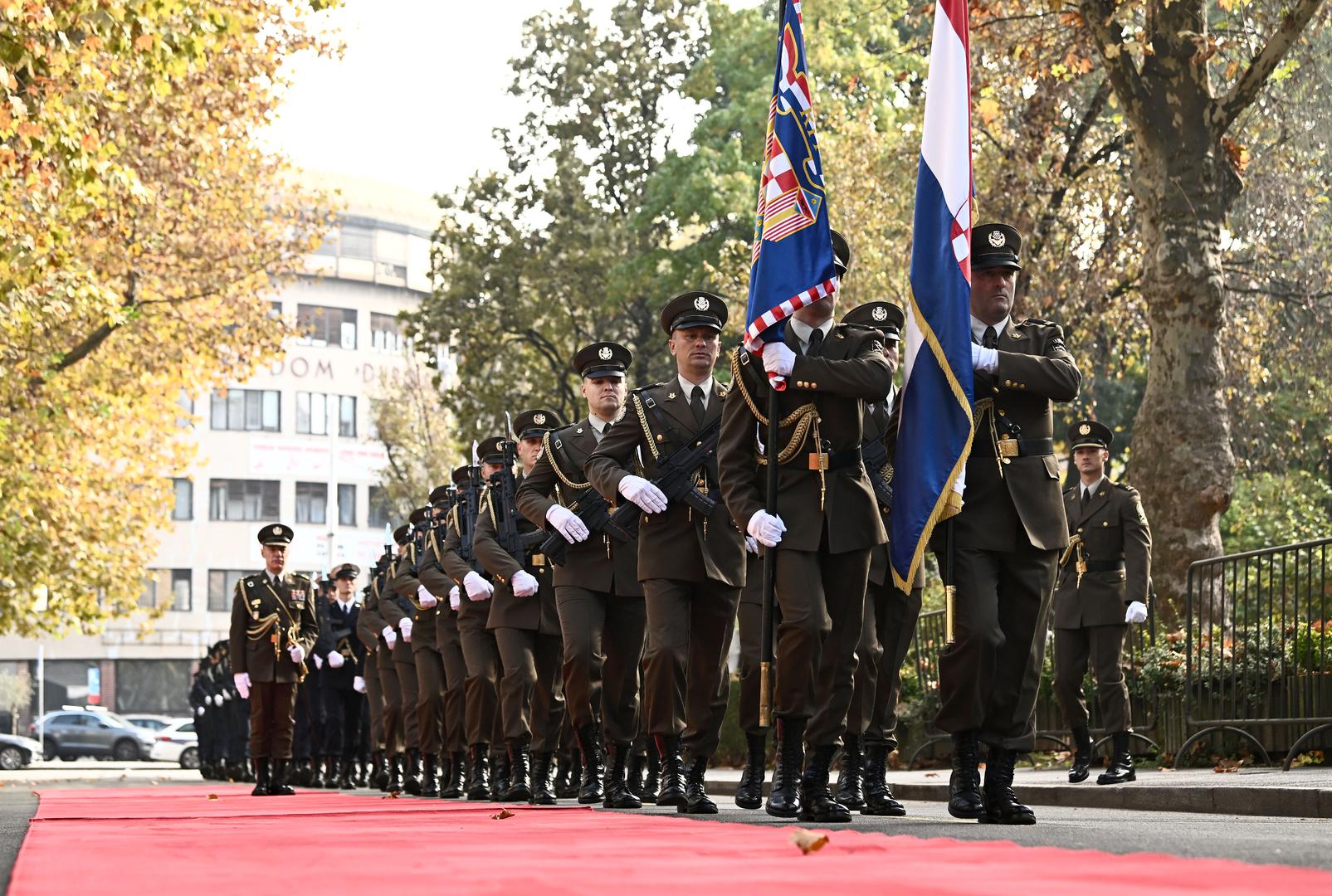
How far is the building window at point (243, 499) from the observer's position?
80812 millimetres

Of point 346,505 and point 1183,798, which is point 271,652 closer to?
point 1183,798

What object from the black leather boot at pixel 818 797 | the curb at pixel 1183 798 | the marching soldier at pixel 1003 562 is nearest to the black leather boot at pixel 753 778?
the black leather boot at pixel 818 797

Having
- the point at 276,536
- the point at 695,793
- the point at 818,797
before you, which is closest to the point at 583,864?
the point at 818,797

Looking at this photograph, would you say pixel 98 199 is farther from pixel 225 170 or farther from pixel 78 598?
pixel 78 598

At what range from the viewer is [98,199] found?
19797mm

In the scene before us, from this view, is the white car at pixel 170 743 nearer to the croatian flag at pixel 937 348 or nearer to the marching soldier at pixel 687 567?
the marching soldier at pixel 687 567

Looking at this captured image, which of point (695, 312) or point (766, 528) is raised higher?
point (695, 312)

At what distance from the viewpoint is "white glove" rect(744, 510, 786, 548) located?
27.6 ft

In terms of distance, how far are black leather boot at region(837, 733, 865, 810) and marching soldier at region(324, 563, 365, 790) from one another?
1346 centimetres

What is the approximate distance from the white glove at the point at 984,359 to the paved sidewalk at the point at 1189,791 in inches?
115

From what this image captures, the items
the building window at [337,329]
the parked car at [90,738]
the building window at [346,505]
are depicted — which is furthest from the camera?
the building window at [337,329]

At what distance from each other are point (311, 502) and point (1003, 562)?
250 feet

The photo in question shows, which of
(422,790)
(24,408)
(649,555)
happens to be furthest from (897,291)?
(649,555)

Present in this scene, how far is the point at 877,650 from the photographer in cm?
1002
